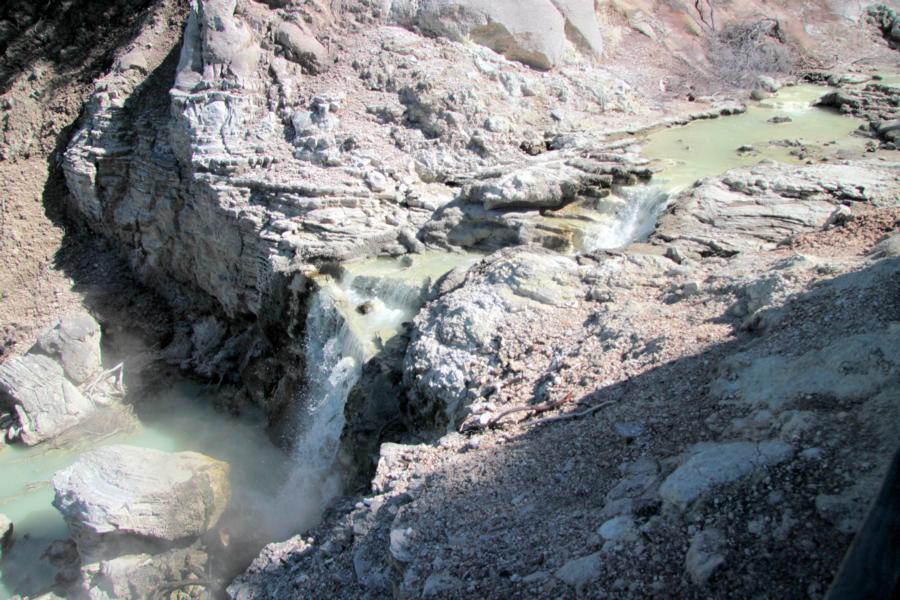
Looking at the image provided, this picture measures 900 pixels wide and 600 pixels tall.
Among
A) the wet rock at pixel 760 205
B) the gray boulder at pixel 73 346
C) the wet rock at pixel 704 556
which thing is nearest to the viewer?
the wet rock at pixel 704 556

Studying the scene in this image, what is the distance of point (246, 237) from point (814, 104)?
12280 millimetres

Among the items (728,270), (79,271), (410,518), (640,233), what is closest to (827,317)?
(728,270)

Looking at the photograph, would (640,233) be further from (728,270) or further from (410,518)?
(410,518)

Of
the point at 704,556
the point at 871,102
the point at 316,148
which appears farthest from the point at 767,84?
the point at 704,556

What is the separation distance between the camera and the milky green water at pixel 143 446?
28.6 feet

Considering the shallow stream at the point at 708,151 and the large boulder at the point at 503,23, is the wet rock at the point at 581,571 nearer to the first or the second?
the shallow stream at the point at 708,151

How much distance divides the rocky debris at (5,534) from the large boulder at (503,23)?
10739 millimetres

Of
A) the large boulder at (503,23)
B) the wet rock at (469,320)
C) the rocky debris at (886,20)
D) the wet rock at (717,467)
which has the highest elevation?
the large boulder at (503,23)

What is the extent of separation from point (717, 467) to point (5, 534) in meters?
9.15

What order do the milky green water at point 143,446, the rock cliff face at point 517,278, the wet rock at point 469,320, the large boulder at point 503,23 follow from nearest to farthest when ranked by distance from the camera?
1. the rock cliff face at point 517,278
2. the wet rock at point 469,320
3. the milky green water at point 143,446
4. the large boulder at point 503,23

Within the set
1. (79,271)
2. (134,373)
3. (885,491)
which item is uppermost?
(885,491)

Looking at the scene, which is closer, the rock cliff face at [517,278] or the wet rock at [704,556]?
the wet rock at [704,556]

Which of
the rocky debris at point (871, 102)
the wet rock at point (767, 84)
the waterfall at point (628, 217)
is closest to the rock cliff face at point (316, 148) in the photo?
the waterfall at point (628, 217)

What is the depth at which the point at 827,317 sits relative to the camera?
16.4 feet
